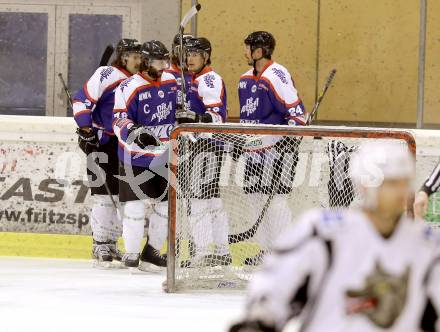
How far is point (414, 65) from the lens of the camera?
7.47 m

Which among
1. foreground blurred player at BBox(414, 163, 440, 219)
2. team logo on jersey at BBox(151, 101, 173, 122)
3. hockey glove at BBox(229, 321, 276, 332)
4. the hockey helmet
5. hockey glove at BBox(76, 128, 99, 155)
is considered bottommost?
hockey glove at BBox(229, 321, 276, 332)

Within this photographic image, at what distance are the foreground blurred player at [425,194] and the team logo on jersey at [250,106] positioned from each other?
8.89 ft

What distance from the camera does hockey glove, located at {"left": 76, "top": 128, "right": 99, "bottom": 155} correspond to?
669 centimetres

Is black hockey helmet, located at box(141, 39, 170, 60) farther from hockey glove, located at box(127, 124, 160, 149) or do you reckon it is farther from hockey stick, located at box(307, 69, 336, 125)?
hockey stick, located at box(307, 69, 336, 125)

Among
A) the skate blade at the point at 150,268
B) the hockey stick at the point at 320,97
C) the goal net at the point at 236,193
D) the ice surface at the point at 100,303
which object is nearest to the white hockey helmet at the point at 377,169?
the ice surface at the point at 100,303

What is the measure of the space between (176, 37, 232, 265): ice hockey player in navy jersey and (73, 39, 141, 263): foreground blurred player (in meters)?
0.56

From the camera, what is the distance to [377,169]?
1965mm

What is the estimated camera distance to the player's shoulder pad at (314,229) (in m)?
1.89

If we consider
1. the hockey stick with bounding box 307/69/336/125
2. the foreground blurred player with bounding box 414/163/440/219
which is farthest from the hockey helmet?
the foreground blurred player with bounding box 414/163/440/219

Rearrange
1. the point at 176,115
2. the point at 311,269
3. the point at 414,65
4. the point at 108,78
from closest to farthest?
the point at 311,269 → the point at 176,115 → the point at 108,78 → the point at 414,65

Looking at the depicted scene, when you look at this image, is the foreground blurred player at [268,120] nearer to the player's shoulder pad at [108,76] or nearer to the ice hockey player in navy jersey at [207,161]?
the ice hockey player in navy jersey at [207,161]

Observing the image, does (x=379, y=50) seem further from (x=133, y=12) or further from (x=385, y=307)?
(x=385, y=307)

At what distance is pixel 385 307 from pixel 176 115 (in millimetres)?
4154

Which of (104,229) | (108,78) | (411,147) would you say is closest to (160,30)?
(108,78)
